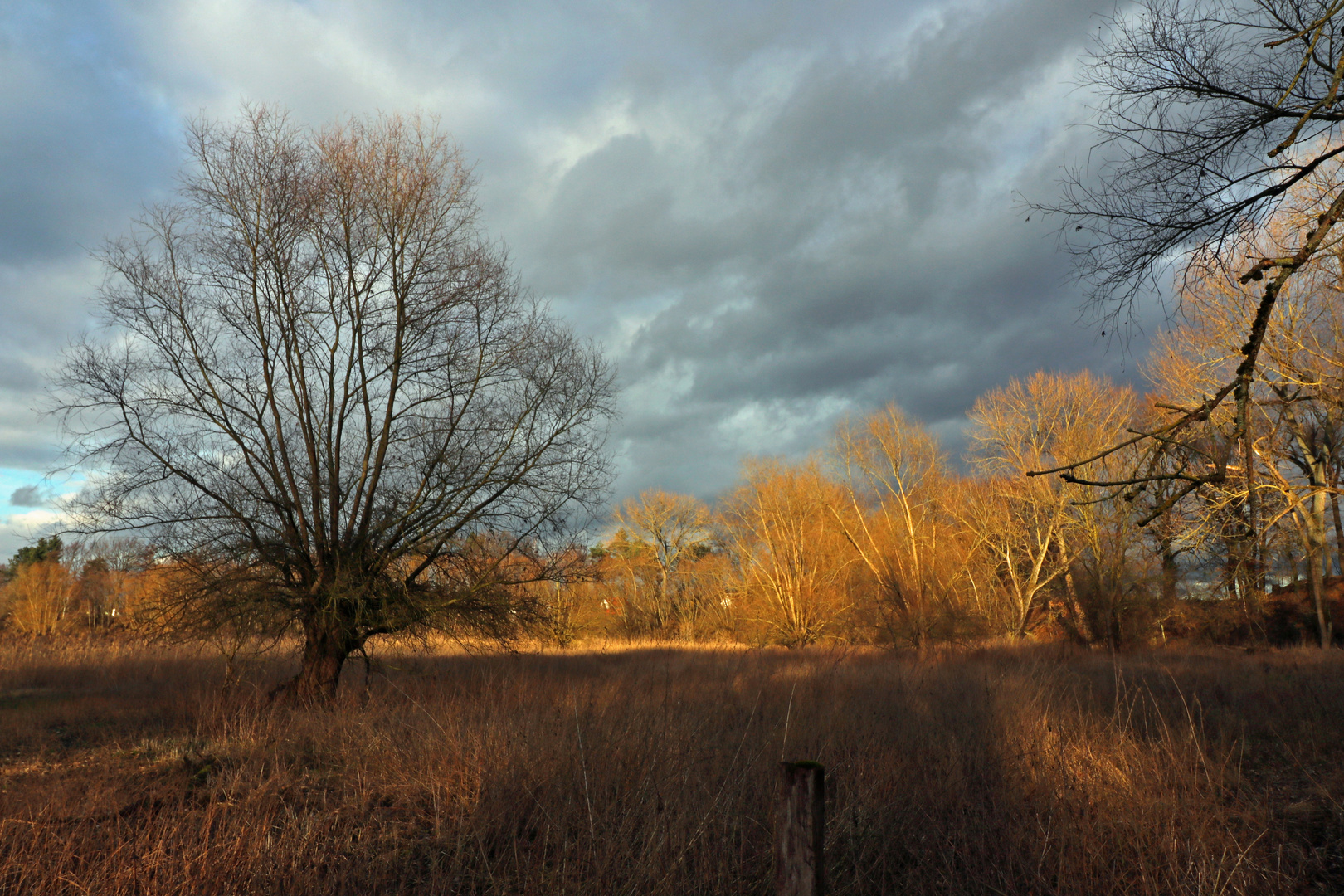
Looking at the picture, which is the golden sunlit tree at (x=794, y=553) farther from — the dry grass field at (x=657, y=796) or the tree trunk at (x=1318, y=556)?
the dry grass field at (x=657, y=796)

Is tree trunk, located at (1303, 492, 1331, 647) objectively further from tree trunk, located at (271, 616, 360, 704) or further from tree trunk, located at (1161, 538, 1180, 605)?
tree trunk, located at (271, 616, 360, 704)

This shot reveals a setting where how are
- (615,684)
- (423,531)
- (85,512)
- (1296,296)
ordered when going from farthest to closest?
(1296,296) < (615,684) < (423,531) < (85,512)

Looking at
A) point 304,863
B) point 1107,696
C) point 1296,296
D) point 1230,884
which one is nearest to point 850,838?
point 1230,884

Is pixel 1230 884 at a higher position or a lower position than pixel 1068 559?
lower

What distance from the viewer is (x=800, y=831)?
94.4 inches

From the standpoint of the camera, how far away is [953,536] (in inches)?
1041

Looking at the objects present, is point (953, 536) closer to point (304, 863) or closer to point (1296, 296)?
point (1296, 296)

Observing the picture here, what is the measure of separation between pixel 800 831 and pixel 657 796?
2915 mm

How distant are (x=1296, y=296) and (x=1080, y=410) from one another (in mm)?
10468

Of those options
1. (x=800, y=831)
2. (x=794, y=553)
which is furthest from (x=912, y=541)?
(x=800, y=831)

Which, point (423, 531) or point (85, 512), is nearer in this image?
point (85, 512)

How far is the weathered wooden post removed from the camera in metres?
2.38

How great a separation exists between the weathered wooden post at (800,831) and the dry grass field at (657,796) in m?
1.54

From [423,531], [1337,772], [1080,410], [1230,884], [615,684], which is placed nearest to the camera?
[1230,884]
